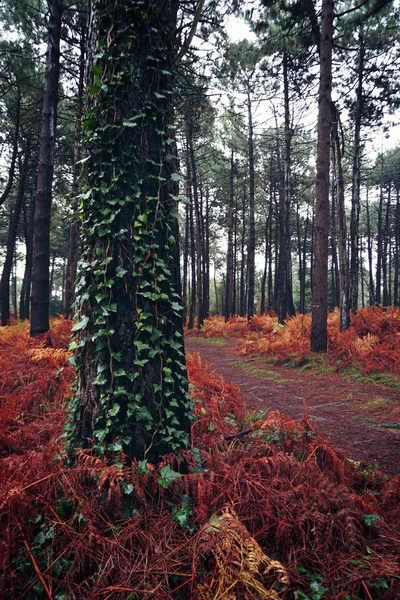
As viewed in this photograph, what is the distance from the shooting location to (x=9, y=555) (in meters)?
1.71

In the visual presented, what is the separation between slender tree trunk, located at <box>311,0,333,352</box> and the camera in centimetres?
779

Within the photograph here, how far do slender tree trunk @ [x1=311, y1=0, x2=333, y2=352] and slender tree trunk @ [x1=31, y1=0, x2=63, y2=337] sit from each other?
248 inches

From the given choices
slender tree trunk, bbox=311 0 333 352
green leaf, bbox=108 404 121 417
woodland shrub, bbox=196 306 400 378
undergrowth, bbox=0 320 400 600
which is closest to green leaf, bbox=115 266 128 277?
green leaf, bbox=108 404 121 417

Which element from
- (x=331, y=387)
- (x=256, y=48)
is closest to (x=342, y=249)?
(x=331, y=387)

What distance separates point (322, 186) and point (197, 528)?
8129 millimetres

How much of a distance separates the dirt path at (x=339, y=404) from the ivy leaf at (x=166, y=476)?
2.00 meters

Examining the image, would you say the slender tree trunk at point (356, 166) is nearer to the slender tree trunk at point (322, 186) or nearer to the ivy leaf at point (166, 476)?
the slender tree trunk at point (322, 186)

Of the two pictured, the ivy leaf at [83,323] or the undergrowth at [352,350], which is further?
the undergrowth at [352,350]

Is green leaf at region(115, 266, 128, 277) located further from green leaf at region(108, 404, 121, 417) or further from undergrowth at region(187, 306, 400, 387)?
undergrowth at region(187, 306, 400, 387)

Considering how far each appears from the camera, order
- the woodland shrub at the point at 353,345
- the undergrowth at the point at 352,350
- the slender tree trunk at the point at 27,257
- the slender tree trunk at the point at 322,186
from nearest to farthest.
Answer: the undergrowth at the point at 352,350 < the woodland shrub at the point at 353,345 < the slender tree trunk at the point at 322,186 < the slender tree trunk at the point at 27,257

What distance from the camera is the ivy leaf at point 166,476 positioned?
2.15 metres

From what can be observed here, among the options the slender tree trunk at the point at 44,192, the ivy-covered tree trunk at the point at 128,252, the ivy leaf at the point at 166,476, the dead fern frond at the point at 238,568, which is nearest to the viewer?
the dead fern frond at the point at 238,568

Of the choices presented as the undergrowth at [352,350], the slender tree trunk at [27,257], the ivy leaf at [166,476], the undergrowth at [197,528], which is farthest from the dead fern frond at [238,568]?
the slender tree trunk at [27,257]

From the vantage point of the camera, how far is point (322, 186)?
26.6 ft
